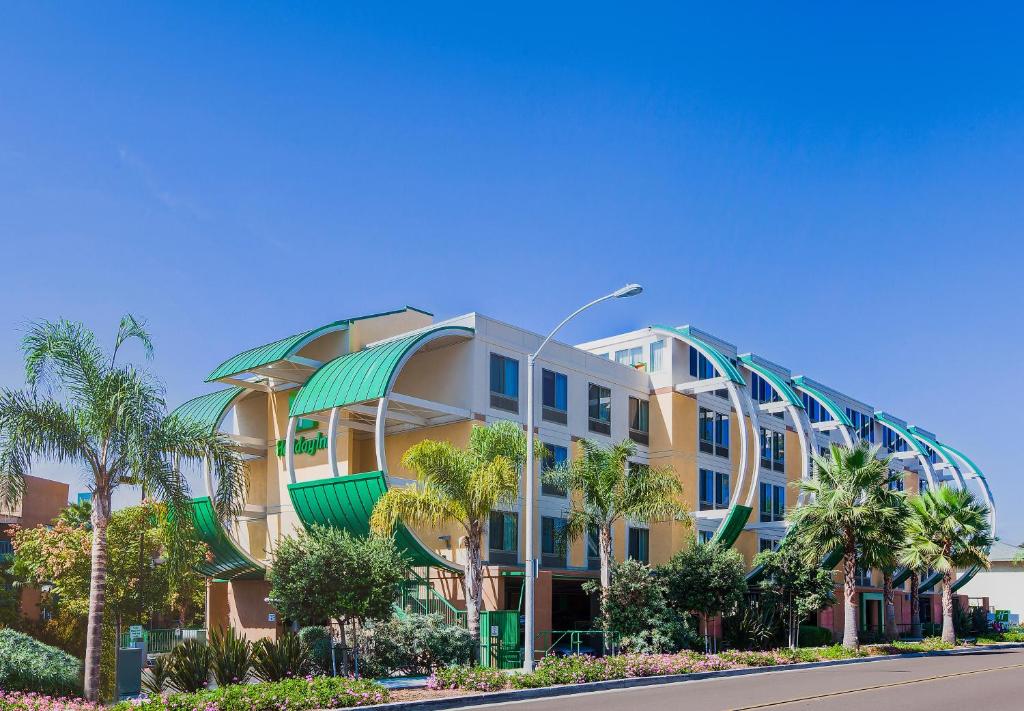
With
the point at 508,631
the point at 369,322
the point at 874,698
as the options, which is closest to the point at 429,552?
the point at 508,631

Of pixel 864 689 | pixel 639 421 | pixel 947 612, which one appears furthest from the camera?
pixel 947 612

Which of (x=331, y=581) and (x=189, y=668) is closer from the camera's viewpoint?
(x=189, y=668)

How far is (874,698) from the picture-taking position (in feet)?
70.1

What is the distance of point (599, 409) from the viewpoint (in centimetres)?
4144

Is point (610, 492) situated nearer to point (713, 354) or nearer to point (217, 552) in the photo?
point (713, 354)

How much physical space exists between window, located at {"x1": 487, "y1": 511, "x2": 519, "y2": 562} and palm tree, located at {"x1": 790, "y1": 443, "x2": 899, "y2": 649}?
10722 mm

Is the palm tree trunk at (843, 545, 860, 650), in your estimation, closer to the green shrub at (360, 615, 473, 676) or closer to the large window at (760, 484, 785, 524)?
the large window at (760, 484, 785, 524)

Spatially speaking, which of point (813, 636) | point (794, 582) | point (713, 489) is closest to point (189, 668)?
point (794, 582)

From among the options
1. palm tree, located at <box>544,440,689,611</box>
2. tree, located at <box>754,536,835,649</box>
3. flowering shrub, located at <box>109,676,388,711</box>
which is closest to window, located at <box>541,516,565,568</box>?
palm tree, located at <box>544,440,689,611</box>

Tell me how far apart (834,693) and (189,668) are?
45.7 feet

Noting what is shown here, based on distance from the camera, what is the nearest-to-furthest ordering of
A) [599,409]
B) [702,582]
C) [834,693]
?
[834,693], [702,582], [599,409]

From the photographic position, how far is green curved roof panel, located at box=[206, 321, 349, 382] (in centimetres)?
3747

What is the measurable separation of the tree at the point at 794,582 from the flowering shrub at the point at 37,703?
27526mm

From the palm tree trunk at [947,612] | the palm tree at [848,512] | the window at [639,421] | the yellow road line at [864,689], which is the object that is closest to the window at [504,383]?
the window at [639,421]
